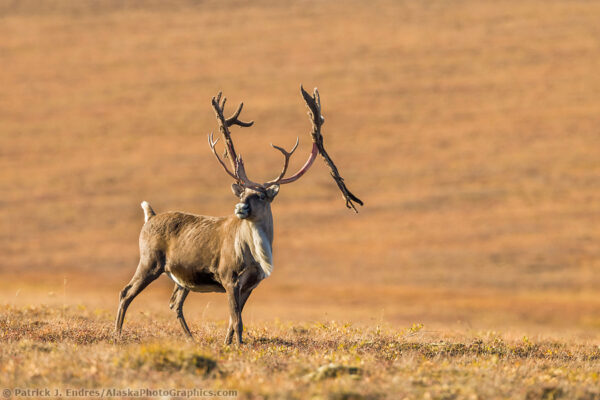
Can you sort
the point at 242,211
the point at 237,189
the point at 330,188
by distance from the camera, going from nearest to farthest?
the point at 242,211, the point at 237,189, the point at 330,188

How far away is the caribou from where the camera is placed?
10.1 metres

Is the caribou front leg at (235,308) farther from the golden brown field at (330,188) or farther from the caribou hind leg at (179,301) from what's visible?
the caribou hind leg at (179,301)

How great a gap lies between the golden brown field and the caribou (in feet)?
2.25

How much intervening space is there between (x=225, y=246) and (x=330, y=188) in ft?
111

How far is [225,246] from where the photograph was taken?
10.3 m

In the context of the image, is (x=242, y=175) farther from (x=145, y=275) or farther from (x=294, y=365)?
(x=294, y=365)

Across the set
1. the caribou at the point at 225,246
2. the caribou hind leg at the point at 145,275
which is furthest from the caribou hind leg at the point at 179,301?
the caribou hind leg at the point at 145,275

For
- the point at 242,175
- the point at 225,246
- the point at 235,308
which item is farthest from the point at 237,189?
the point at 235,308

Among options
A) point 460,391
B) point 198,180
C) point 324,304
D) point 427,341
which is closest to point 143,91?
point 198,180

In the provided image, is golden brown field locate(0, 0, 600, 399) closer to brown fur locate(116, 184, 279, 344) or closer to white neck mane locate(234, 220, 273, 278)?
brown fur locate(116, 184, 279, 344)

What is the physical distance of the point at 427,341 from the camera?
1146 cm

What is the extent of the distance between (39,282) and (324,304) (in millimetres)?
10962

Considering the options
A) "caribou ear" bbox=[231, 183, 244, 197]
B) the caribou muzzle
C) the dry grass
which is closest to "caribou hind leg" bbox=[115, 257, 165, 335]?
the dry grass

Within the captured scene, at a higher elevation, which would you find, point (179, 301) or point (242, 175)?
point (242, 175)
